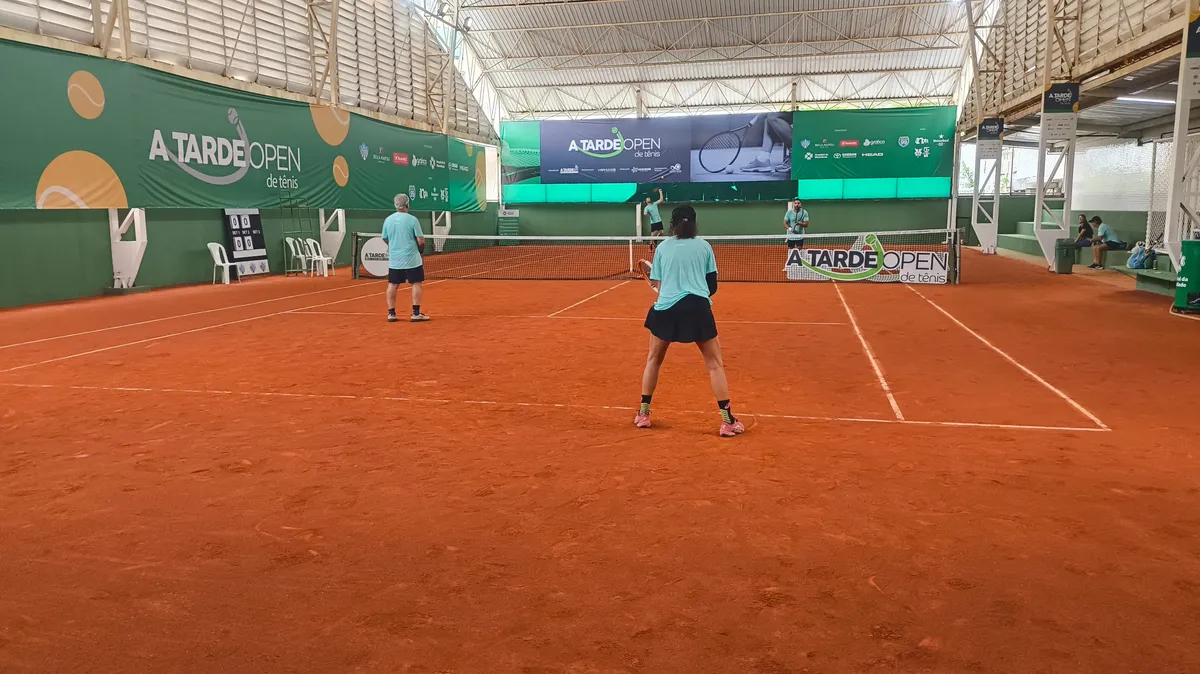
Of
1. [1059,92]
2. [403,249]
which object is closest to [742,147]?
[1059,92]

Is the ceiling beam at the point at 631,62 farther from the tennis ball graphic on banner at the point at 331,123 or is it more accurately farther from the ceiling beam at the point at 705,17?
the tennis ball graphic on banner at the point at 331,123

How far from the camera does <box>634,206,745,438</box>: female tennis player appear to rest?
6215 millimetres

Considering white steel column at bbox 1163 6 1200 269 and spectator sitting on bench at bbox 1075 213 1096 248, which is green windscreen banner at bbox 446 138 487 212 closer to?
spectator sitting on bench at bbox 1075 213 1096 248

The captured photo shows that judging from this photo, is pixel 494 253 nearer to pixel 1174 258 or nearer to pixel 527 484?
pixel 1174 258

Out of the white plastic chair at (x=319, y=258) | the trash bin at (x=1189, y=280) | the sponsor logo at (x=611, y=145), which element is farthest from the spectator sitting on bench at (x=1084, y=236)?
the white plastic chair at (x=319, y=258)

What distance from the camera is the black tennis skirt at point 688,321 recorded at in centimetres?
621

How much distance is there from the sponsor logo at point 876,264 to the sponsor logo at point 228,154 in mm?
13797

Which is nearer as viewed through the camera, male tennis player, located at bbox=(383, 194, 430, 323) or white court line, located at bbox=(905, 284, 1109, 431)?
white court line, located at bbox=(905, 284, 1109, 431)

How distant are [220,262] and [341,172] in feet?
17.0

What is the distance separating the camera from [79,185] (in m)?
15.6

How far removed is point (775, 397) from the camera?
775 cm

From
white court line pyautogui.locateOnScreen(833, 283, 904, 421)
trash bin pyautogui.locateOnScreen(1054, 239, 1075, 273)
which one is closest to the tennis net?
white court line pyautogui.locateOnScreen(833, 283, 904, 421)

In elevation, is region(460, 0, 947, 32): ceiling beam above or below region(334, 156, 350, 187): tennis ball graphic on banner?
above

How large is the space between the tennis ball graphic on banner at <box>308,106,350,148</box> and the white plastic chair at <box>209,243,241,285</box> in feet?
15.2
